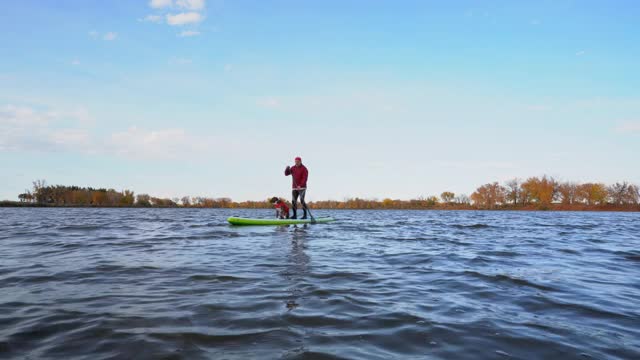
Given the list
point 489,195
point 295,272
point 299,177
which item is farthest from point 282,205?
point 489,195

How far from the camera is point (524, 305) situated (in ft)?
15.9

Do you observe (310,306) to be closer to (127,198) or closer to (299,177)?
(299,177)

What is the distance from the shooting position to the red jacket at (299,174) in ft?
62.4

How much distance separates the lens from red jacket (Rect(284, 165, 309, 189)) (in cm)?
1903

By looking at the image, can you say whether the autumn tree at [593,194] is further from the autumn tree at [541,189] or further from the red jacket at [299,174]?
the red jacket at [299,174]

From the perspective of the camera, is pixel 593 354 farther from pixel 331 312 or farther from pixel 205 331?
pixel 205 331

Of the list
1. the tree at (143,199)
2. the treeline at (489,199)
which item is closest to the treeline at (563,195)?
the treeline at (489,199)

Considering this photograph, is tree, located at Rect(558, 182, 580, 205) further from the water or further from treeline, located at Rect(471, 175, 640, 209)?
the water

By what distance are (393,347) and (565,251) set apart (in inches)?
370

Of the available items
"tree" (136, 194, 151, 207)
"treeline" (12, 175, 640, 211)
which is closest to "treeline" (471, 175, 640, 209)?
"treeline" (12, 175, 640, 211)

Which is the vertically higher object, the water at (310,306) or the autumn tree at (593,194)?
the autumn tree at (593,194)

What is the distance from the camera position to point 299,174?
19.1 meters

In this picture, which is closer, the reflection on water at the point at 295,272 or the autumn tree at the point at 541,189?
the reflection on water at the point at 295,272

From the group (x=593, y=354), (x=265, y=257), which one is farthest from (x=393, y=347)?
(x=265, y=257)
